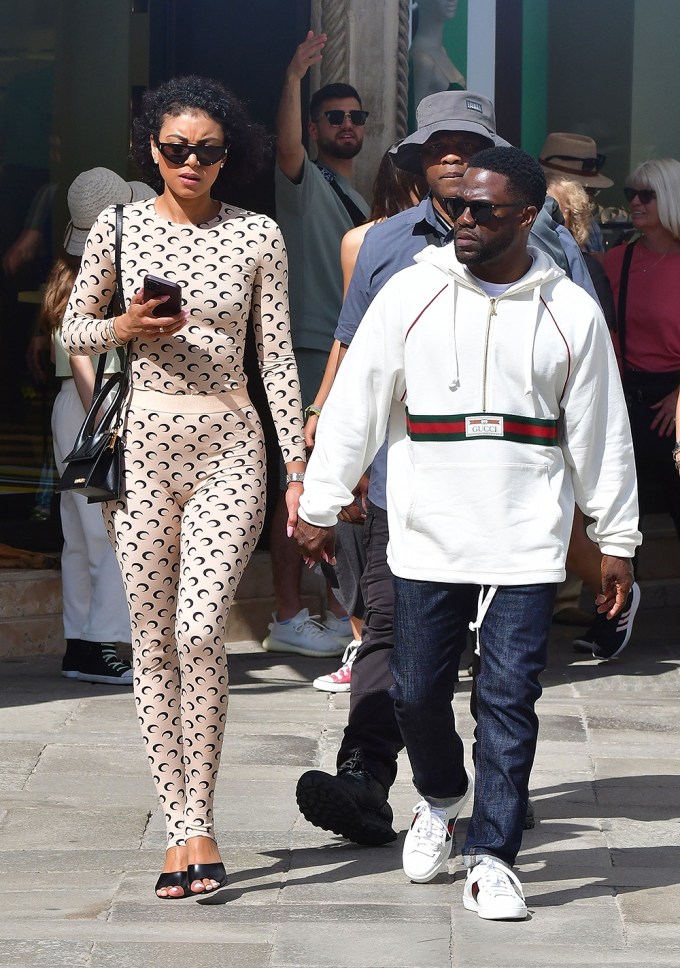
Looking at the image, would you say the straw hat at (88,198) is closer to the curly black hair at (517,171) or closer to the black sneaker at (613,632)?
the black sneaker at (613,632)

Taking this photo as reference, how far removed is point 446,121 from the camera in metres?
4.65

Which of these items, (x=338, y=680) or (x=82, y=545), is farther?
(x=82, y=545)

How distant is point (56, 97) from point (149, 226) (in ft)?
13.3

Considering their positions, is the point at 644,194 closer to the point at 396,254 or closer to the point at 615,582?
the point at 396,254

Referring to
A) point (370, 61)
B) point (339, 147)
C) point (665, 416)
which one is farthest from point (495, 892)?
point (370, 61)

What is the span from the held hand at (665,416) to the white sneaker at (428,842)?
11.9 feet

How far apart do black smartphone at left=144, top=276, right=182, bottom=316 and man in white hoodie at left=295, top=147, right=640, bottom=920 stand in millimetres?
442

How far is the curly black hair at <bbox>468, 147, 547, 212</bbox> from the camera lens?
3.90 metres

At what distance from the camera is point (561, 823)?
4.81 meters

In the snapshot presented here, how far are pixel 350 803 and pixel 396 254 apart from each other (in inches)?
60.3

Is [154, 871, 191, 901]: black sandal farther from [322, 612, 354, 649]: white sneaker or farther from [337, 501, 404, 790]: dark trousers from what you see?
[322, 612, 354, 649]: white sneaker

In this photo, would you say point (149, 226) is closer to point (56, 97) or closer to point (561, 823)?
point (561, 823)

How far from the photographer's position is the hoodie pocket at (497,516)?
12.6 ft

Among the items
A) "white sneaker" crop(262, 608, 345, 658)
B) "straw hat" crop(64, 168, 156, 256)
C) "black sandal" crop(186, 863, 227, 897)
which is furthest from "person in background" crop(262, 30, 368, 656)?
"black sandal" crop(186, 863, 227, 897)
